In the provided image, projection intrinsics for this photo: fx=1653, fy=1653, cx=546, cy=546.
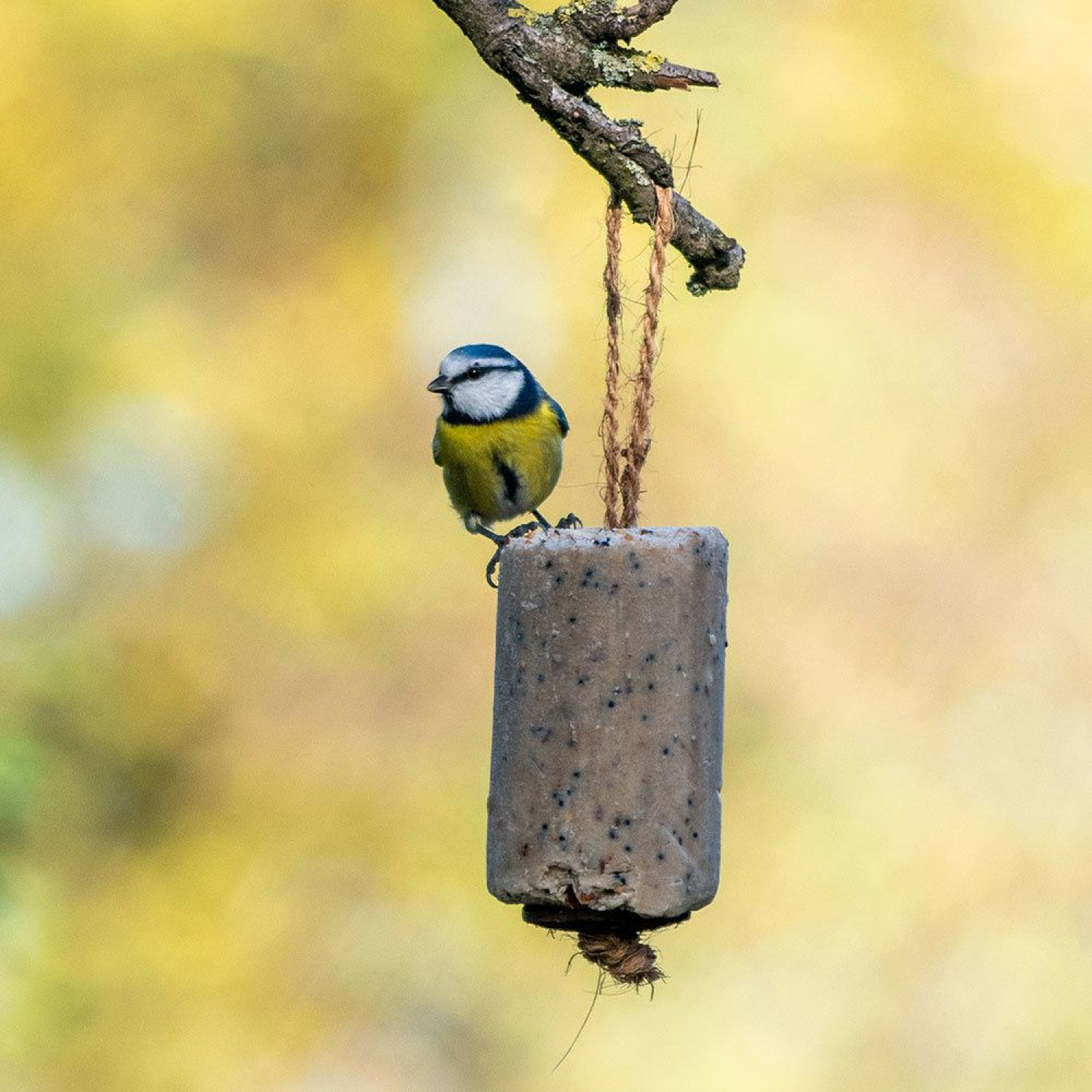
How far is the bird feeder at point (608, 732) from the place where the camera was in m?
1.82

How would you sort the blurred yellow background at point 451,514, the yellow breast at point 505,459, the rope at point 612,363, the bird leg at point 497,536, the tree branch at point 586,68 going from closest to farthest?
1. the tree branch at point 586,68
2. the rope at point 612,363
3. the bird leg at point 497,536
4. the yellow breast at point 505,459
5. the blurred yellow background at point 451,514

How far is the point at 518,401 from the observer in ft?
9.53

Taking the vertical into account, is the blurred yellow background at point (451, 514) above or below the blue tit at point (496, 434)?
above

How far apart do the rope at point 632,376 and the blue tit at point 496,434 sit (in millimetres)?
880

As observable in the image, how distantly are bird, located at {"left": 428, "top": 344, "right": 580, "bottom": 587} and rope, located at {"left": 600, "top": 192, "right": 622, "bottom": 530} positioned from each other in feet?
2.81

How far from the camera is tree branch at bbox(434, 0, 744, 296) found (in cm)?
180

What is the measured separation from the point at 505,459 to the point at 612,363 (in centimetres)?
100

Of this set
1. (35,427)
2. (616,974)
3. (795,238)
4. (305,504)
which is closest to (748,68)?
(795,238)

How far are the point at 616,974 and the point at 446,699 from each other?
3.40 metres

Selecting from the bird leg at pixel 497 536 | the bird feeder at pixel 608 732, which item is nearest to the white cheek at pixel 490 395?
the bird leg at pixel 497 536

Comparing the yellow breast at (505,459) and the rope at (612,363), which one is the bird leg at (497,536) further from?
the rope at (612,363)

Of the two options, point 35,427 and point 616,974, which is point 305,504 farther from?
point 616,974

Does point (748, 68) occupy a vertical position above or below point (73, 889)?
above

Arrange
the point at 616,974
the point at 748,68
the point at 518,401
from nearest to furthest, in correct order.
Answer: the point at 616,974
the point at 518,401
the point at 748,68
